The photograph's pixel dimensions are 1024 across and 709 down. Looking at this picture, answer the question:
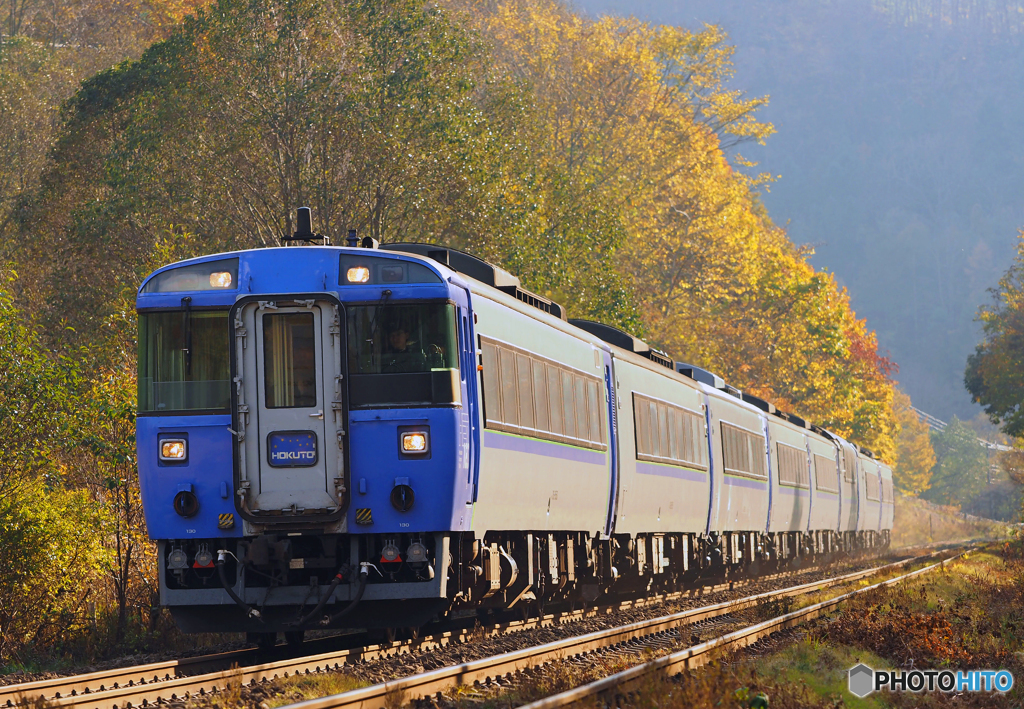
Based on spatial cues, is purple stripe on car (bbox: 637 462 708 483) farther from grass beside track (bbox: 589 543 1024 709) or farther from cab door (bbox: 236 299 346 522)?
cab door (bbox: 236 299 346 522)

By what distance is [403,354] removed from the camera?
1036 cm

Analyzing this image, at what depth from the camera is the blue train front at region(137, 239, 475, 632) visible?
10.2 meters

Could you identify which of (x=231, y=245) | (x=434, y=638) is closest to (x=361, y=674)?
(x=434, y=638)

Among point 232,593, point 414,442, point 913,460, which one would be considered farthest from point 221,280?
point 913,460

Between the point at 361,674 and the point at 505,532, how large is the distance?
3.28 m

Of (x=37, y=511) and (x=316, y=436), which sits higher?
(x=316, y=436)

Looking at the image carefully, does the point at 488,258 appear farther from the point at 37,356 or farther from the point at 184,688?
the point at 184,688

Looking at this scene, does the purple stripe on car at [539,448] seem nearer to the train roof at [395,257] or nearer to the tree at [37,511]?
the train roof at [395,257]

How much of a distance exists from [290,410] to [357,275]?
3.96ft

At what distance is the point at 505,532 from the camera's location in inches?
485

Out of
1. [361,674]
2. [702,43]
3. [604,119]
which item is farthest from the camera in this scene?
[702,43]

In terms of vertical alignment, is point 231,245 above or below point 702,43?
below

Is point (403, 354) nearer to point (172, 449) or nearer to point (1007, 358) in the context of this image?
point (172, 449)

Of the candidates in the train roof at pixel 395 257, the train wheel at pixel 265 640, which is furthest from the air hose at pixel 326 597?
the train roof at pixel 395 257
